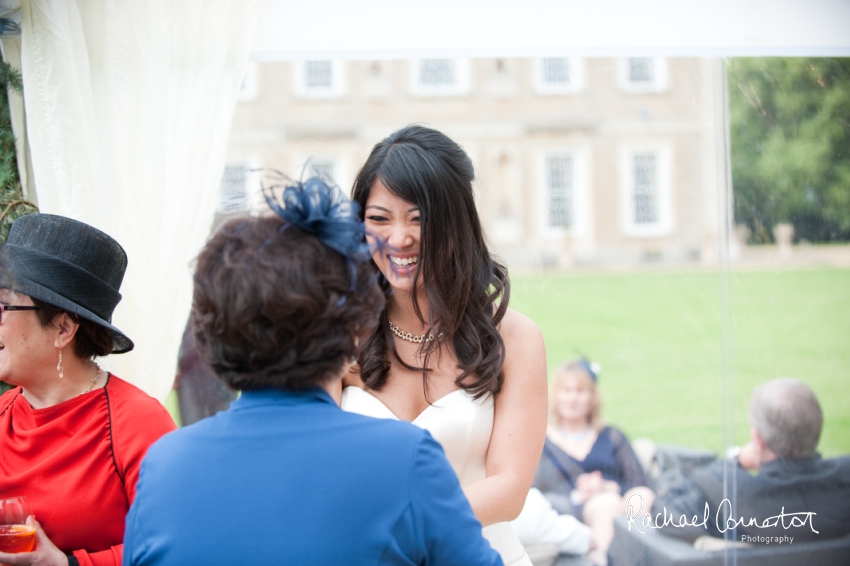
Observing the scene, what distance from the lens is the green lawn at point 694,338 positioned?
374 centimetres

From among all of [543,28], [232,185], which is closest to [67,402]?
[232,185]

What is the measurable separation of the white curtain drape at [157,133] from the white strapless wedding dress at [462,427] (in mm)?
1047

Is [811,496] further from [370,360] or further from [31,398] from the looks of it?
[31,398]

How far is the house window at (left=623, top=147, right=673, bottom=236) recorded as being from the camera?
4.19 meters

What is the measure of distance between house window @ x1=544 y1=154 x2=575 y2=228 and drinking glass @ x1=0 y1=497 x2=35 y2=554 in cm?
340

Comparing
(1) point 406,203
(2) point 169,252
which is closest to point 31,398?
(2) point 169,252

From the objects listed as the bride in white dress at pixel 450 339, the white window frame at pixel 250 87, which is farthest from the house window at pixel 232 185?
the bride in white dress at pixel 450 339

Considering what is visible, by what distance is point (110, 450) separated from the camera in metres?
1.64

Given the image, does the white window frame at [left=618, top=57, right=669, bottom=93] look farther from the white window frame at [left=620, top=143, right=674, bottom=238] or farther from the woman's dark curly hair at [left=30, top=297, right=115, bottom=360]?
the woman's dark curly hair at [left=30, top=297, right=115, bottom=360]

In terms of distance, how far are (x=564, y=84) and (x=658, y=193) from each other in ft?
3.17


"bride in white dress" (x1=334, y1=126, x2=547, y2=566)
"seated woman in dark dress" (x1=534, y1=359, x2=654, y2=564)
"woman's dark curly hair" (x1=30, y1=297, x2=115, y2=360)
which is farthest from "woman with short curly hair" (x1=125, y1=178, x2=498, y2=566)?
"seated woman in dark dress" (x1=534, y1=359, x2=654, y2=564)

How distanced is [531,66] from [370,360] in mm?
2616

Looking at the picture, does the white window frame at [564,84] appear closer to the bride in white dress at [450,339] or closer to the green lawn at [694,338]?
the green lawn at [694,338]
